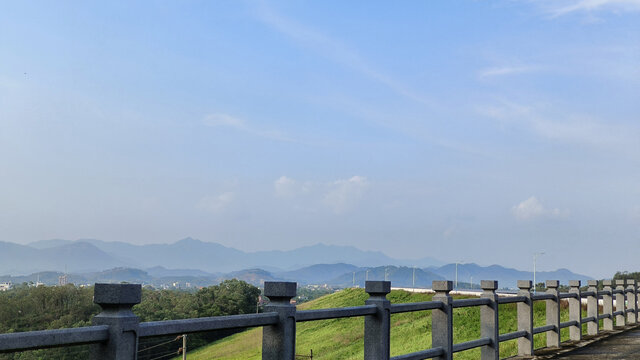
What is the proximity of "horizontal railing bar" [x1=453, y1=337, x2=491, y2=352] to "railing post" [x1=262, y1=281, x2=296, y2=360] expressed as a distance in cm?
405

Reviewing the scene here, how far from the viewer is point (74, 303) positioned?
113m

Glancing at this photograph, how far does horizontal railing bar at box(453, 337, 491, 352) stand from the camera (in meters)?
9.42

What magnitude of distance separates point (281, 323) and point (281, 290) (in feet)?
0.96

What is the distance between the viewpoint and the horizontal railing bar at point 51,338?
3.67 meters

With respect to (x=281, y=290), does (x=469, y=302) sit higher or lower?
lower

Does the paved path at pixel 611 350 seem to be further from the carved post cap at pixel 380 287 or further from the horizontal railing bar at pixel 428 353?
the carved post cap at pixel 380 287

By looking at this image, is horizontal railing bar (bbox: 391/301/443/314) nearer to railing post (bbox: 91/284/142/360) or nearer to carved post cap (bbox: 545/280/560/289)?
railing post (bbox: 91/284/142/360)

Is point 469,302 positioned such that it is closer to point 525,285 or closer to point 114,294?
point 525,285

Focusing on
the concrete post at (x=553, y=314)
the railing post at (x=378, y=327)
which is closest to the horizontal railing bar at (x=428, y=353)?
the railing post at (x=378, y=327)

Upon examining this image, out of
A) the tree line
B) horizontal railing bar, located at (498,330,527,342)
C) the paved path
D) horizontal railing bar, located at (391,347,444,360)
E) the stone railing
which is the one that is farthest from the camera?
the tree line

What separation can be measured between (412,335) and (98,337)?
128ft

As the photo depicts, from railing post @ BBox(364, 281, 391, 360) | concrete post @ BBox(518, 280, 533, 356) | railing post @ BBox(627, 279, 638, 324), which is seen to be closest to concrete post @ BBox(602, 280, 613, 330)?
railing post @ BBox(627, 279, 638, 324)

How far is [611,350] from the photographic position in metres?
13.3

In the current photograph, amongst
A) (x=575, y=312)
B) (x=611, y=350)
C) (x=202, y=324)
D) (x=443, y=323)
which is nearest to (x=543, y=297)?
(x=611, y=350)
